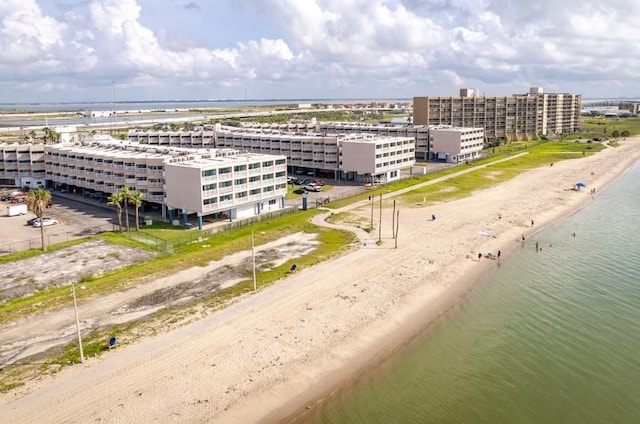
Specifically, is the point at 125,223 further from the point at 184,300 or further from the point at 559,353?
the point at 559,353

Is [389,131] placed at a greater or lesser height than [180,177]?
greater

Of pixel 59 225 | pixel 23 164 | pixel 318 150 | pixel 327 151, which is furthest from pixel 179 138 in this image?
pixel 59 225

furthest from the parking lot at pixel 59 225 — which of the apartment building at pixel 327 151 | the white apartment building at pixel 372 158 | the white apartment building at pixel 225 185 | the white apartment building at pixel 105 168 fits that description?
the white apartment building at pixel 372 158

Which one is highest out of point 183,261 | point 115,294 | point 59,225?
point 59,225

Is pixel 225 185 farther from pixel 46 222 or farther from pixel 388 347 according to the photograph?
pixel 388 347

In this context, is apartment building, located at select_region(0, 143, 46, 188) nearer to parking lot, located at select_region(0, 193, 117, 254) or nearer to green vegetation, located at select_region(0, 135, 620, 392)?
parking lot, located at select_region(0, 193, 117, 254)

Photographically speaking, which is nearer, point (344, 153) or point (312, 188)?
point (312, 188)

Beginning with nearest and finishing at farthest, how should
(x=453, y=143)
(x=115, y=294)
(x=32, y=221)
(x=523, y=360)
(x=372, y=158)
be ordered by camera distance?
(x=523, y=360), (x=115, y=294), (x=32, y=221), (x=372, y=158), (x=453, y=143)
